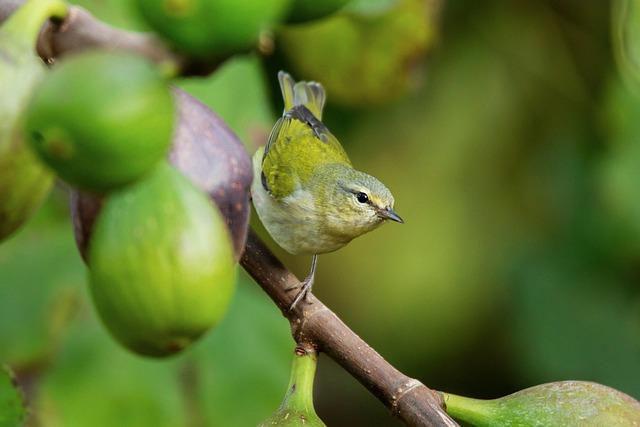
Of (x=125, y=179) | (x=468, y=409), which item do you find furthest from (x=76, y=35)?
(x=468, y=409)

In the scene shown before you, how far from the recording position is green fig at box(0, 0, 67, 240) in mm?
666

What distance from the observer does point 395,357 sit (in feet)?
8.73

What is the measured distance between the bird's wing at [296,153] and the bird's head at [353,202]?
43 millimetres

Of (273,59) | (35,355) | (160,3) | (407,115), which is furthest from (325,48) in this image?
(160,3)

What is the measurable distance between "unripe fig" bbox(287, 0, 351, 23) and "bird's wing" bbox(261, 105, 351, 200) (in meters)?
1.28

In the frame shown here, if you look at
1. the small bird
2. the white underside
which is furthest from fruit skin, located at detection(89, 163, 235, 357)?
the small bird

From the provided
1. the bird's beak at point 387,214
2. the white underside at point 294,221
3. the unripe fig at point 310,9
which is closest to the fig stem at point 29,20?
the unripe fig at point 310,9

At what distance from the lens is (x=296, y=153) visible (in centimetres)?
225

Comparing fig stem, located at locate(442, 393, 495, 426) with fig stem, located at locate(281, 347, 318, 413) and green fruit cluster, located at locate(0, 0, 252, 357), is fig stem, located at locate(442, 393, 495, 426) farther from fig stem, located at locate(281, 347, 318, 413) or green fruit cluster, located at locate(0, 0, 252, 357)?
green fruit cluster, located at locate(0, 0, 252, 357)

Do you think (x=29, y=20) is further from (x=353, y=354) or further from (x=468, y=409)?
(x=468, y=409)

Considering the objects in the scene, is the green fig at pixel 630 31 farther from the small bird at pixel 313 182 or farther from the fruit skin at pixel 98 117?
the fruit skin at pixel 98 117

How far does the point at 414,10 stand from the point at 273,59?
389 mm

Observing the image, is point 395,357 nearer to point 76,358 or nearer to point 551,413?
point 76,358

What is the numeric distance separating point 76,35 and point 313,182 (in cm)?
150
